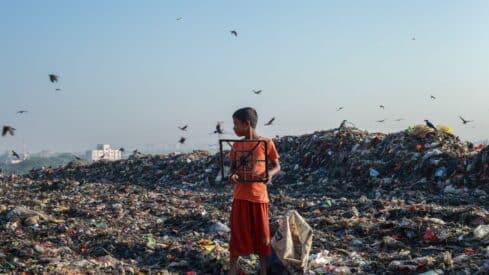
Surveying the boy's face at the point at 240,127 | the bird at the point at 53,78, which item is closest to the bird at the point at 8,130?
the bird at the point at 53,78

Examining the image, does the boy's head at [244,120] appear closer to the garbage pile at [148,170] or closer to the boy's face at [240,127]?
the boy's face at [240,127]

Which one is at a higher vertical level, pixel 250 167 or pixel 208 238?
pixel 250 167

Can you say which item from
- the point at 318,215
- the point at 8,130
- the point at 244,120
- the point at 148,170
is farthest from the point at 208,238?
the point at 148,170

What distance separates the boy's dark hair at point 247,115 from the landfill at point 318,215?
4.60 ft

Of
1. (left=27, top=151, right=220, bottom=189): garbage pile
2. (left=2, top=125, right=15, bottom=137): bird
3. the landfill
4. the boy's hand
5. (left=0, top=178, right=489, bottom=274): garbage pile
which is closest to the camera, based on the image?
the boy's hand

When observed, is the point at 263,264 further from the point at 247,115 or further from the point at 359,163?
the point at 359,163

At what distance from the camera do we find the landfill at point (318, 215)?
479cm

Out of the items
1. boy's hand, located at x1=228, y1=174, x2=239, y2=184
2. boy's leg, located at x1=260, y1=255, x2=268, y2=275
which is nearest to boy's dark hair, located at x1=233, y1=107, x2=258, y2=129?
boy's hand, located at x1=228, y1=174, x2=239, y2=184

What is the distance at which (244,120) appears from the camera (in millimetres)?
3922

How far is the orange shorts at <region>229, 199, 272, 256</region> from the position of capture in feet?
12.9

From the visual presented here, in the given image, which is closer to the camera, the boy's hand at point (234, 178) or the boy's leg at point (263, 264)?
the boy's hand at point (234, 178)

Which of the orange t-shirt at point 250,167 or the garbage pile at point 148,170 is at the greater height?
the orange t-shirt at point 250,167

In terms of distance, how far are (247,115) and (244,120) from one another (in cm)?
4

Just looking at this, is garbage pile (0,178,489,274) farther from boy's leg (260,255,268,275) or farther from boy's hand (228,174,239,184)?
boy's hand (228,174,239,184)
